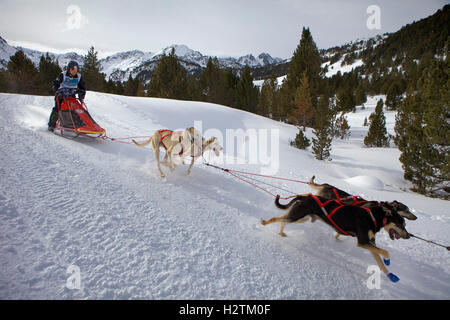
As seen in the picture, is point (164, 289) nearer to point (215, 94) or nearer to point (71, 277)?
point (71, 277)

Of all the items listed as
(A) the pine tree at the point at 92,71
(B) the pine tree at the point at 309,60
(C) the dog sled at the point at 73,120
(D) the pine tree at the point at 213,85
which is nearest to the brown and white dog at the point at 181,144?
(C) the dog sled at the point at 73,120

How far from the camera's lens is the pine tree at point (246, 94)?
3366 cm

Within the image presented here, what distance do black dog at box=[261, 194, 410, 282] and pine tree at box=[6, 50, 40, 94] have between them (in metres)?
36.1

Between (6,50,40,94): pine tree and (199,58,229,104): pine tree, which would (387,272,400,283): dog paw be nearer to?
(199,58,229,104): pine tree

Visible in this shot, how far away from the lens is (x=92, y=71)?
32375 millimetres

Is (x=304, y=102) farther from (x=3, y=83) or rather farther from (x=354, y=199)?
(x=3, y=83)

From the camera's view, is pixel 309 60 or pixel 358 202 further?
pixel 309 60

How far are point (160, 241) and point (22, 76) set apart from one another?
35.6 m

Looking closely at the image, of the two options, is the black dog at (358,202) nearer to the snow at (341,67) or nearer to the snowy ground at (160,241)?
the snowy ground at (160,241)

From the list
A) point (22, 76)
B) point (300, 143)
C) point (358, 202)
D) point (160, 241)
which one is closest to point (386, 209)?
point (358, 202)

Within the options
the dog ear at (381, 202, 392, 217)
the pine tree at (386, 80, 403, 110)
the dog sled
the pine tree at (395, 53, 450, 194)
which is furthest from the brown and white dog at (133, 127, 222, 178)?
the pine tree at (386, 80, 403, 110)

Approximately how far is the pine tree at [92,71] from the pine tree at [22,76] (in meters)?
6.14
